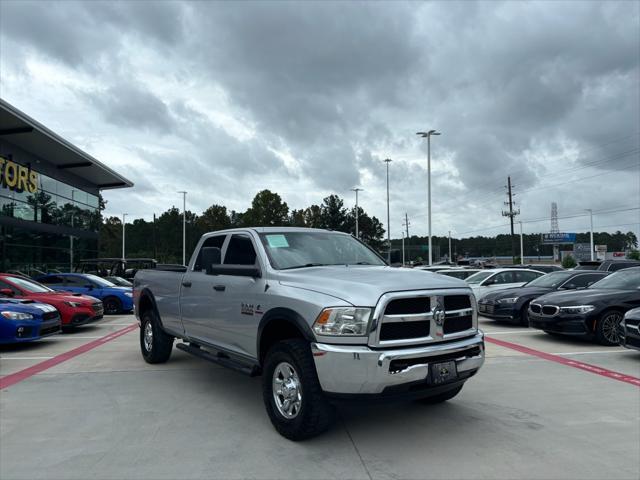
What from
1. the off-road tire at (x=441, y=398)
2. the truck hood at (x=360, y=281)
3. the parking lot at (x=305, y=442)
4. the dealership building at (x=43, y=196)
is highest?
the dealership building at (x=43, y=196)

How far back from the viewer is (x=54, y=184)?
30.1 meters

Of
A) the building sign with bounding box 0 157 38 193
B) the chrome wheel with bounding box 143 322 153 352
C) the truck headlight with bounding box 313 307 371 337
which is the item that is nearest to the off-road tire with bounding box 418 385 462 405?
the truck headlight with bounding box 313 307 371 337

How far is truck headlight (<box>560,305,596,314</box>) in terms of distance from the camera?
368 inches

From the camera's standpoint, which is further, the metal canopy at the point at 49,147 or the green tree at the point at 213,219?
the green tree at the point at 213,219

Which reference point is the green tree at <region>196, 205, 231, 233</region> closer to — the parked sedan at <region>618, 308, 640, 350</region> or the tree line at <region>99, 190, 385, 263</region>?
the tree line at <region>99, 190, 385, 263</region>

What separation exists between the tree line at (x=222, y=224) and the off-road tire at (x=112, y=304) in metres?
41.7

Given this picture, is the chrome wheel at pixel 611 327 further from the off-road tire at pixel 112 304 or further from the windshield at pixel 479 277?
the off-road tire at pixel 112 304

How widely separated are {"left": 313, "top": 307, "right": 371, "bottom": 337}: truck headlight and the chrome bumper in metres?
0.11

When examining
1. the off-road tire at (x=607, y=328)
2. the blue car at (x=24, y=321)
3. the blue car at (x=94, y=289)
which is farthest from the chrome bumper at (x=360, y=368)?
the blue car at (x=94, y=289)

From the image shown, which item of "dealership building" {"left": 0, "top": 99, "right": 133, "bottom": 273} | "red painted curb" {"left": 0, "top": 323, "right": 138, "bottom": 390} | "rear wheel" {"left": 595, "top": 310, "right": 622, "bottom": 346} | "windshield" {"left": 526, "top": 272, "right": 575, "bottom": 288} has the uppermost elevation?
"dealership building" {"left": 0, "top": 99, "right": 133, "bottom": 273}

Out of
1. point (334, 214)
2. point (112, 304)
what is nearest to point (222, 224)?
point (334, 214)

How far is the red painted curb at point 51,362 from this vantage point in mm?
6868

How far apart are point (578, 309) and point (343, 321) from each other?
7293mm

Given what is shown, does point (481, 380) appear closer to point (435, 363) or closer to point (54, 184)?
point (435, 363)
